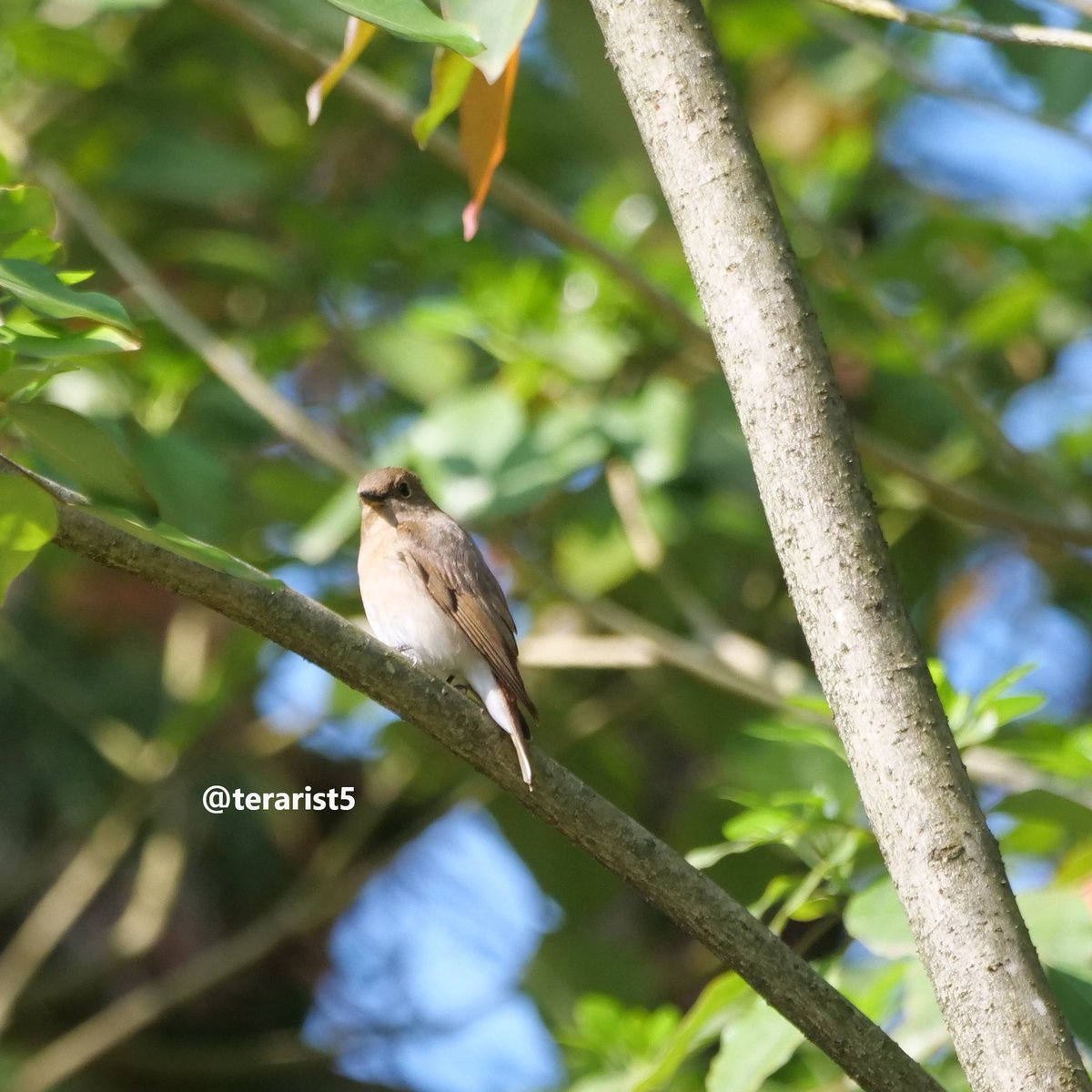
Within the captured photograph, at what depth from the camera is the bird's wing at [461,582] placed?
3.21m

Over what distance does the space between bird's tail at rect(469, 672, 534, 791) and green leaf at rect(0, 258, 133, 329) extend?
68 centimetres

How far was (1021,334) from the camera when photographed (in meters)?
4.51

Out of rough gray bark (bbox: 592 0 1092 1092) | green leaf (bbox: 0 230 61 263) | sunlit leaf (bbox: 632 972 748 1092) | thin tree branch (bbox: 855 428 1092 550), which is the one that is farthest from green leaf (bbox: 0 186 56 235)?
thin tree branch (bbox: 855 428 1092 550)

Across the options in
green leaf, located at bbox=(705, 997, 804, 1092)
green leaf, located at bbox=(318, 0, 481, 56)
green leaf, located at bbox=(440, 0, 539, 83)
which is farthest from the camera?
green leaf, located at bbox=(705, 997, 804, 1092)

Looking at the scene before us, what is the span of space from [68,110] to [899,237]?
8.48ft

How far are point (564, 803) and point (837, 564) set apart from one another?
44 centimetres

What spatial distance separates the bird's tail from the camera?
1.83m

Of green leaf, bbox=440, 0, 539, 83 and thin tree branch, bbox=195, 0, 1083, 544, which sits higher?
green leaf, bbox=440, 0, 539, 83

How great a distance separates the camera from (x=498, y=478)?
376 cm

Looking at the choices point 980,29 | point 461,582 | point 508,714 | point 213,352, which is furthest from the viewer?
point 213,352

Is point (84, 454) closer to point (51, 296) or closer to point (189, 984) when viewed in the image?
point (51, 296)

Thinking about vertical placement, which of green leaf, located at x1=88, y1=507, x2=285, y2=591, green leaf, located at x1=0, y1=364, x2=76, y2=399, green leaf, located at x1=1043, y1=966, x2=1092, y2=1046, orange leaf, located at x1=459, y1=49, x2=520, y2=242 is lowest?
green leaf, located at x1=1043, y1=966, x2=1092, y2=1046

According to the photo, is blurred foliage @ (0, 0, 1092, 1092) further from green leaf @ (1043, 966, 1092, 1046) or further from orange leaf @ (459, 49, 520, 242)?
orange leaf @ (459, 49, 520, 242)

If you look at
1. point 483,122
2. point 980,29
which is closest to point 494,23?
point 483,122
